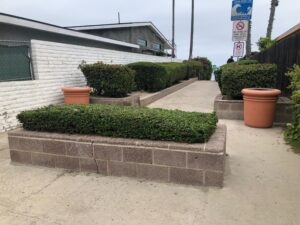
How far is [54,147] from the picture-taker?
376 cm

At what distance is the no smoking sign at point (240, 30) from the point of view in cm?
773

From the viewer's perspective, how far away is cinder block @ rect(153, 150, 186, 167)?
3.24 metres

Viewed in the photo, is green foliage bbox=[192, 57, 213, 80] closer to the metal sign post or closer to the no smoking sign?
the metal sign post

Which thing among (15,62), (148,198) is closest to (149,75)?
(15,62)

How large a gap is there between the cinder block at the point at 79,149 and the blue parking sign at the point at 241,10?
6220 mm

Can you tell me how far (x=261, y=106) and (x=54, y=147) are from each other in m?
4.24

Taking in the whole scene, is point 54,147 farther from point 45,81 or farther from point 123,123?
point 45,81

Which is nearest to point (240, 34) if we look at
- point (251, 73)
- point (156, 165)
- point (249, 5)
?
point (249, 5)

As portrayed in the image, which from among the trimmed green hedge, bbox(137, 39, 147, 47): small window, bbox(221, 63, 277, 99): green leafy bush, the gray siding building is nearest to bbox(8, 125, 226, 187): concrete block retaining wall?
the trimmed green hedge

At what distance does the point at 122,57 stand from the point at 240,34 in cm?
568

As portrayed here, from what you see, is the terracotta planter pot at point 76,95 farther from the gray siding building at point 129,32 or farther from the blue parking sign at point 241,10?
the gray siding building at point 129,32

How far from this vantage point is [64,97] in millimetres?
7605

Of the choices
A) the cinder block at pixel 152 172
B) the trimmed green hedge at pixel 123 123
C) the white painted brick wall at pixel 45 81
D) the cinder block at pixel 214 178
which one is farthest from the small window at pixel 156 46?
the cinder block at pixel 214 178

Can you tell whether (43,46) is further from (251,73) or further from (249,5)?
(249,5)
